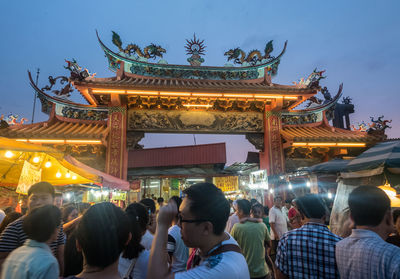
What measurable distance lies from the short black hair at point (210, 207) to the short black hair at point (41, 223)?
1.29m

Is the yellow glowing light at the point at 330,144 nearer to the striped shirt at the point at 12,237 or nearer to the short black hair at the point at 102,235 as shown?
the striped shirt at the point at 12,237

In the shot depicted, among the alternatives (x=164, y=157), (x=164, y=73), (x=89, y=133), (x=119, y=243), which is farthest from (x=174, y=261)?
(x=164, y=157)

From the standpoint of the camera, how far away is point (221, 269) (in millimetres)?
1374

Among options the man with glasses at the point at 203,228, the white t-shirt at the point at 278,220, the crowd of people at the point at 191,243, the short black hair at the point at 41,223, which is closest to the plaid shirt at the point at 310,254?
the crowd of people at the point at 191,243

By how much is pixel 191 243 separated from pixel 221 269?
0.87 feet

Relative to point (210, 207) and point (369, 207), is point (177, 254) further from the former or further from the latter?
point (369, 207)

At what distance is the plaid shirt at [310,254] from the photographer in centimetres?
236

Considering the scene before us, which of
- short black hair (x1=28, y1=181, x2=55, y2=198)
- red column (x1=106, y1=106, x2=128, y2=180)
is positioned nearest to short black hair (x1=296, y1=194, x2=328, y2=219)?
short black hair (x1=28, y1=181, x2=55, y2=198)

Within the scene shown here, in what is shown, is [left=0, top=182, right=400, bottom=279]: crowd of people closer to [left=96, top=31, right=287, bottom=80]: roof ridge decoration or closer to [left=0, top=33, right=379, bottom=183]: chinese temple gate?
[left=0, top=33, right=379, bottom=183]: chinese temple gate

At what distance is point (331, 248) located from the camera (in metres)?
2.38

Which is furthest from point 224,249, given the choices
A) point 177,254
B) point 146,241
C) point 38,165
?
point 38,165

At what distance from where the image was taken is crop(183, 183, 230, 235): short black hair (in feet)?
5.22

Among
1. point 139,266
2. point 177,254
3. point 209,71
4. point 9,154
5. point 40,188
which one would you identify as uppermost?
point 209,71

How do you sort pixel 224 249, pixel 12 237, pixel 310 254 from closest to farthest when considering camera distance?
pixel 224 249 < pixel 310 254 < pixel 12 237
